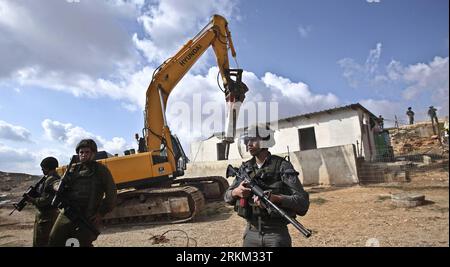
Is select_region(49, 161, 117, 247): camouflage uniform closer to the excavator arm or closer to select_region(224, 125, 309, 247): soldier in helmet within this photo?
select_region(224, 125, 309, 247): soldier in helmet

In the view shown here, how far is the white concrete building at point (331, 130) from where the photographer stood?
53.0 feet

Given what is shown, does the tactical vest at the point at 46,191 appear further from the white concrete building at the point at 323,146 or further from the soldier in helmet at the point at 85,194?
the white concrete building at the point at 323,146

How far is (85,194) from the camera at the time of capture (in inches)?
130

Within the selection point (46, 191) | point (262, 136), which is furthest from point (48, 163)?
point (262, 136)

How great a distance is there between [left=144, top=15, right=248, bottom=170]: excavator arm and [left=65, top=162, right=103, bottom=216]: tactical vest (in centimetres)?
449

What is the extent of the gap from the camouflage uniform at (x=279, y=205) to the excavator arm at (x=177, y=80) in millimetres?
5575

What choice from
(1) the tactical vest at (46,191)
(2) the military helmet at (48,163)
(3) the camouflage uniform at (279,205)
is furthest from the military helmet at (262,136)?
(2) the military helmet at (48,163)

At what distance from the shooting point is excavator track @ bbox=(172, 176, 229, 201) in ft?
31.6

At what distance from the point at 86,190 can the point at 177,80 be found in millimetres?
5959

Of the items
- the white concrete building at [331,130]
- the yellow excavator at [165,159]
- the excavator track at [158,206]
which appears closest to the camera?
the excavator track at [158,206]

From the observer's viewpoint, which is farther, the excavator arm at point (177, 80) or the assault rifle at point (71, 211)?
the excavator arm at point (177, 80)

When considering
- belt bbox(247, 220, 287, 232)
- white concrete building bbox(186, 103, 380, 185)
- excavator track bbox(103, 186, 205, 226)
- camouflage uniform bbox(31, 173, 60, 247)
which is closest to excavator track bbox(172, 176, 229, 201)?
white concrete building bbox(186, 103, 380, 185)
